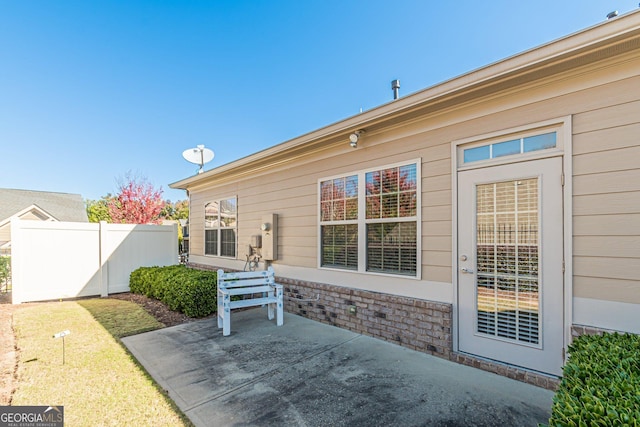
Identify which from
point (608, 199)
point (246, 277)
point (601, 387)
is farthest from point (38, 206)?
point (608, 199)

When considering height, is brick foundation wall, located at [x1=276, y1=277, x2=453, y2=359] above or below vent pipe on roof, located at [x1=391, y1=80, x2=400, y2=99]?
below

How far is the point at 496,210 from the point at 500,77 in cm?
127

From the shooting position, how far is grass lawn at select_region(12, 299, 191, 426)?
2.21 meters

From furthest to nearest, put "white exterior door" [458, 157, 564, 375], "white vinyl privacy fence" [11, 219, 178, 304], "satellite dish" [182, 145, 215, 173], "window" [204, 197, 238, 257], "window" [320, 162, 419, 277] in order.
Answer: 1. "satellite dish" [182, 145, 215, 173]
2. "window" [204, 197, 238, 257]
3. "white vinyl privacy fence" [11, 219, 178, 304]
4. "window" [320, 162, 419, 277]
5. "white exterior door" [458, 157, 564, 375]

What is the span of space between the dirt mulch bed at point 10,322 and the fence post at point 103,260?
246 millimetres

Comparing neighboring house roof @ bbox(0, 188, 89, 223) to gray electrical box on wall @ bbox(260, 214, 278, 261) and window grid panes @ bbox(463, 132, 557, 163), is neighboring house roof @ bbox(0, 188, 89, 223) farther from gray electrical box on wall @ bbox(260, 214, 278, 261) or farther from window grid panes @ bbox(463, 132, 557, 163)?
window grid panes @ bbox(463, 132, 557, 163)

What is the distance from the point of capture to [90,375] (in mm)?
2814

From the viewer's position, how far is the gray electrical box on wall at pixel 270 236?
543cm

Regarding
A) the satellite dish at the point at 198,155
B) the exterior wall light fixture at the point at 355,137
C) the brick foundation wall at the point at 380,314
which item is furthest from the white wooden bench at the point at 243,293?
the satellite dish at the point at 198,155

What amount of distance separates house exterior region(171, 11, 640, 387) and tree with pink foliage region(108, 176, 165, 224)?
13.7m

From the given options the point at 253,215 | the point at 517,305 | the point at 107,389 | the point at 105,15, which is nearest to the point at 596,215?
the point at 517,305

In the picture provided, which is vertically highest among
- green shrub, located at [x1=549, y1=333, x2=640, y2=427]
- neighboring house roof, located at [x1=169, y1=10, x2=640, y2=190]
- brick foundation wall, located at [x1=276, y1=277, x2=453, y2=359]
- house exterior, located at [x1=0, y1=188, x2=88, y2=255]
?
neighboring house roof, located at [x1=169, y1=10, x2=640, y2=190]

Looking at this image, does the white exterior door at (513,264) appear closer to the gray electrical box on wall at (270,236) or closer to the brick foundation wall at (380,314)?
the brick foundation wall at (380,314)

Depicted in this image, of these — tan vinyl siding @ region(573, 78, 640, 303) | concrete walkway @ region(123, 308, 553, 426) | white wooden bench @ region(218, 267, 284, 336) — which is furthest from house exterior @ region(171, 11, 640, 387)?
white wooden bench @ region(218, 267, 284, 336)
